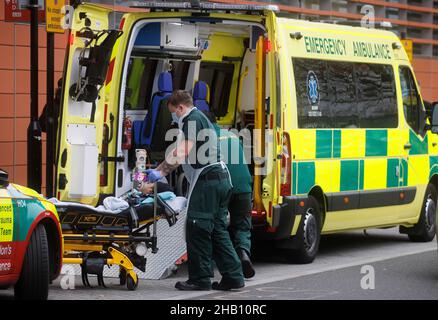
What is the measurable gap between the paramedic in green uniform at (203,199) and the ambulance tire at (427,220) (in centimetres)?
531

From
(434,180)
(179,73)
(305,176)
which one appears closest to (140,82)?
(179,73)

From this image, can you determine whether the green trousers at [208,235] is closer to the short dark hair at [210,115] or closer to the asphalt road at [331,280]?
the asphalt road at [331,280]

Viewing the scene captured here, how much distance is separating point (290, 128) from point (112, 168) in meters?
1.91

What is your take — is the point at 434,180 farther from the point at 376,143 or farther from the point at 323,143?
the point at 323,143

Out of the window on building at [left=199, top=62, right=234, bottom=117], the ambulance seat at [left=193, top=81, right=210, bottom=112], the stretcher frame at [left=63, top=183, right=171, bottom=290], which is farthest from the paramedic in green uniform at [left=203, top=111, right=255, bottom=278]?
the window on building at [left=199, top=62, right=234, bottom=117]

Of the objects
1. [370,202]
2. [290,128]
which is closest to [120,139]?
[290,128]

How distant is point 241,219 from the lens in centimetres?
1177

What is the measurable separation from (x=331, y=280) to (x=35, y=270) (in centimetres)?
351

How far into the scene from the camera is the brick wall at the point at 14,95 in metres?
17.3

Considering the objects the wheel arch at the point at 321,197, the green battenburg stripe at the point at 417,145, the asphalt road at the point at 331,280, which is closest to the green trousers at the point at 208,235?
the asphalt road at the point at 331,280

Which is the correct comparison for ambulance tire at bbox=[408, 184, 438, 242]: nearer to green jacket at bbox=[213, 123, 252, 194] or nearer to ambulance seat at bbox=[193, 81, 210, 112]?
ambulance seat at bbox=[193, 81, 210, 112]

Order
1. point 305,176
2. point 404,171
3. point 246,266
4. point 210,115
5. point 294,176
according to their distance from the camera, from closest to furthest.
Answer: point 246,266
point 294,176
point 305,176
point 210,115
point 404,171
